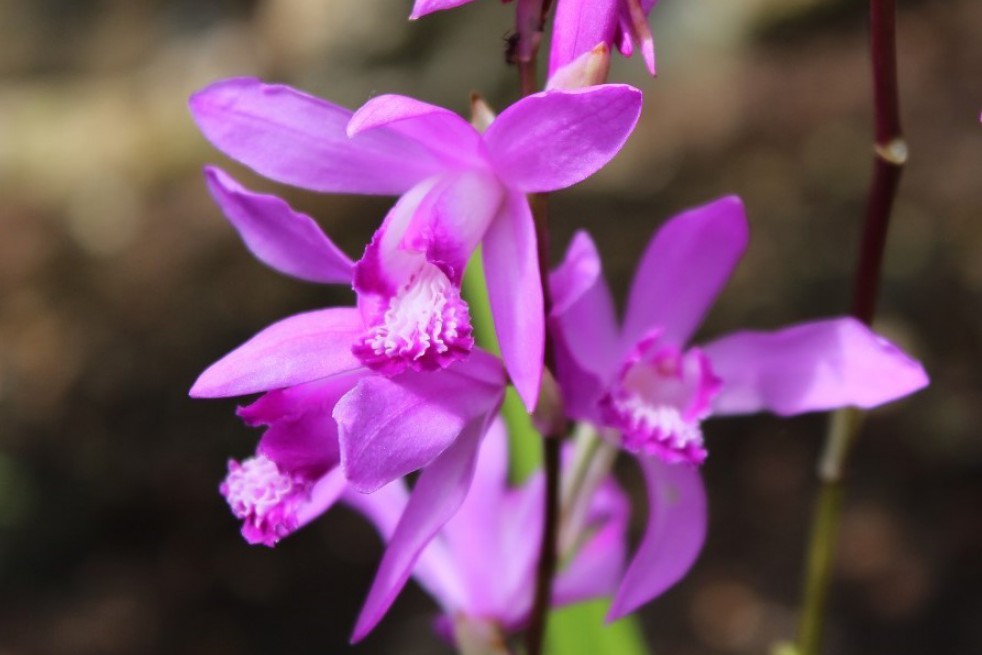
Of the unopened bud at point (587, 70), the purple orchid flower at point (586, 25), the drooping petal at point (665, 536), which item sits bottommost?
the drooping petal at point (665, 536)

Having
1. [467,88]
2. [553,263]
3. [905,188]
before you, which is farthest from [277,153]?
[467,88]

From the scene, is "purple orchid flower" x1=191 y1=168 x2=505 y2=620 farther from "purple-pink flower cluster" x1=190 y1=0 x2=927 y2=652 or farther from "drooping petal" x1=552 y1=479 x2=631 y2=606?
"drooping petal" x1=552 y1=479 x2=631 y2=606

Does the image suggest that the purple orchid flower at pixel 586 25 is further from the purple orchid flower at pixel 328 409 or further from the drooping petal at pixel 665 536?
the drooping petal at pixel 665 536

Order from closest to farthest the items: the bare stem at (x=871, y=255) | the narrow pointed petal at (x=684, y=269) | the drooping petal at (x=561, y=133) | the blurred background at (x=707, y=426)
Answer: the drooping petal at (x=561, y=133) < the bare stem at (x=871, y=255) < the narrow pointed petal at (x=684, y=269) < the blurred background at (x=707, y=426)

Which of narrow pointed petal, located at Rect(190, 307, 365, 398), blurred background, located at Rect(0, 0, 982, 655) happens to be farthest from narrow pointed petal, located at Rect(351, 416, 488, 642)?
blurred background, located at Rect(0, 0, 982, 655)

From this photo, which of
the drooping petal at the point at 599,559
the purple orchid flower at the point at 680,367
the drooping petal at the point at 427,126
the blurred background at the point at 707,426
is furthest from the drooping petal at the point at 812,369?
the blurred background at the point at 707,426

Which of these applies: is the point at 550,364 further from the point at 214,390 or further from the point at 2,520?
the point at 2,520

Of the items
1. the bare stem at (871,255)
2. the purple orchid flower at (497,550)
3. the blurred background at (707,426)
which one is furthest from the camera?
the blurred background at (707,426)
